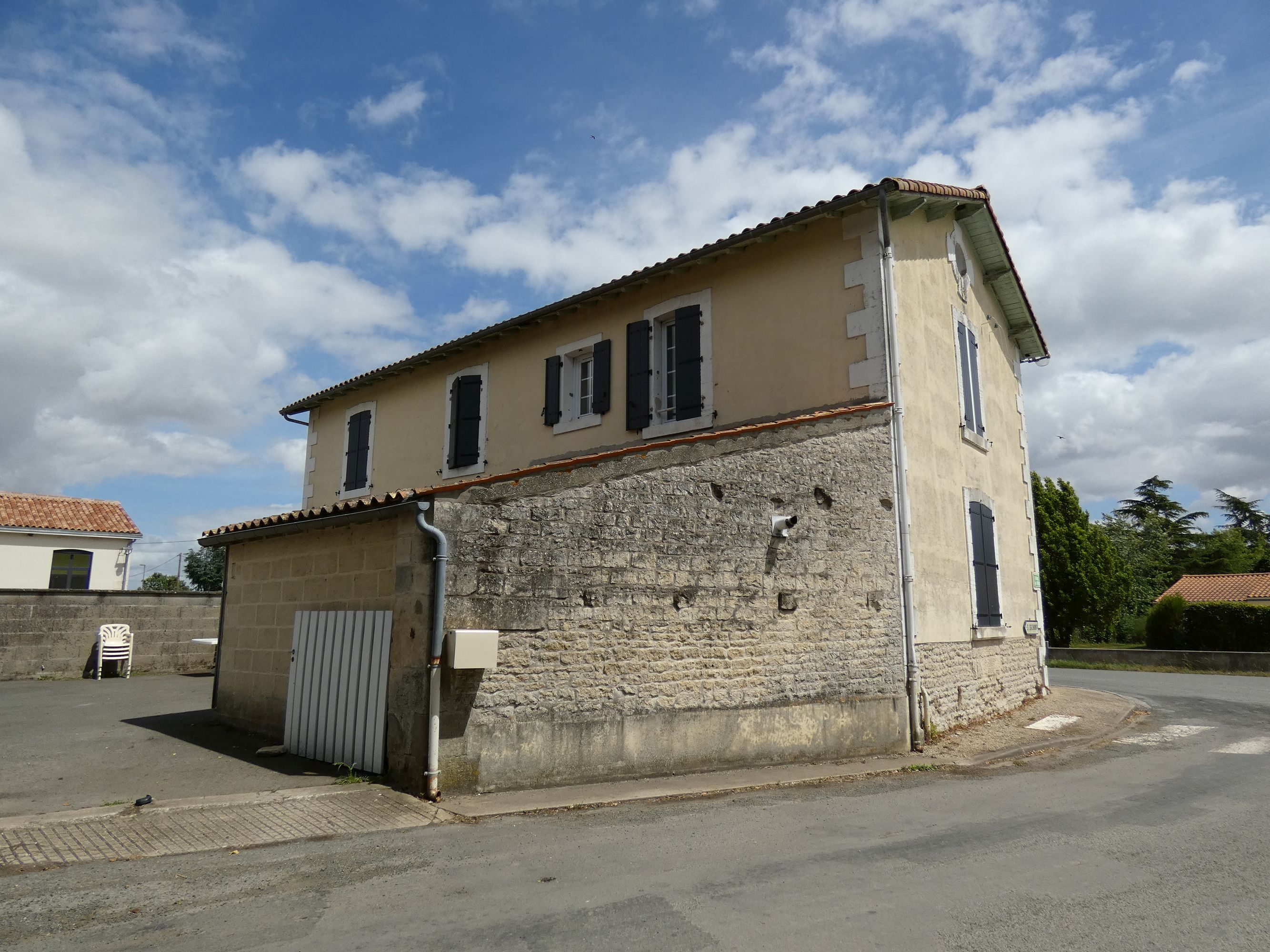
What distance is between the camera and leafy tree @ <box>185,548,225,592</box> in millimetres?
50562

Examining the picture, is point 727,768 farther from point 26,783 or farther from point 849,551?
point 26,783

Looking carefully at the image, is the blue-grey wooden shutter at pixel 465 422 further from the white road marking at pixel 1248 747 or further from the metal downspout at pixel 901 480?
the white road marking at pixel 1248 747

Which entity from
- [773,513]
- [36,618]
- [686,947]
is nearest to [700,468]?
[773,513]

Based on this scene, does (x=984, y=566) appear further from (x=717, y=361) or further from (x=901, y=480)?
(x=717, y=361)

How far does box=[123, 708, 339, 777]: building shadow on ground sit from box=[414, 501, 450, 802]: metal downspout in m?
1.22

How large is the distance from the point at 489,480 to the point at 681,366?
4958mm

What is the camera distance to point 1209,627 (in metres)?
23.5

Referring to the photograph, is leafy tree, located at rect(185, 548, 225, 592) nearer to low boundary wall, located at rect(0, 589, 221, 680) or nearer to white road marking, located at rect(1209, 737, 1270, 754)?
low boundary wall, located at rect(0, 589, 221, 680)

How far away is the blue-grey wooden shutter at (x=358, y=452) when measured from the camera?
1564 centimetres

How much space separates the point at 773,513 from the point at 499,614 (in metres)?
3.15

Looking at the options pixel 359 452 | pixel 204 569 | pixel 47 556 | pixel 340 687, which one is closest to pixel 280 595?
pixel 340 687

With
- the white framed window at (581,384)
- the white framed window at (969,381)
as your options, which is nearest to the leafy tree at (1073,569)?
the white framed window at (969,381)

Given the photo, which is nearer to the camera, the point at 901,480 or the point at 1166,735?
the point at 901,480

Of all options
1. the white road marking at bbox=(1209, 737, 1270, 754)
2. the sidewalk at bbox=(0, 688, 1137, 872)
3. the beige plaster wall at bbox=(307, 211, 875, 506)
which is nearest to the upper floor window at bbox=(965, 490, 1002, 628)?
the white road marking at bbox=(1209, 737, 1270, 754)
